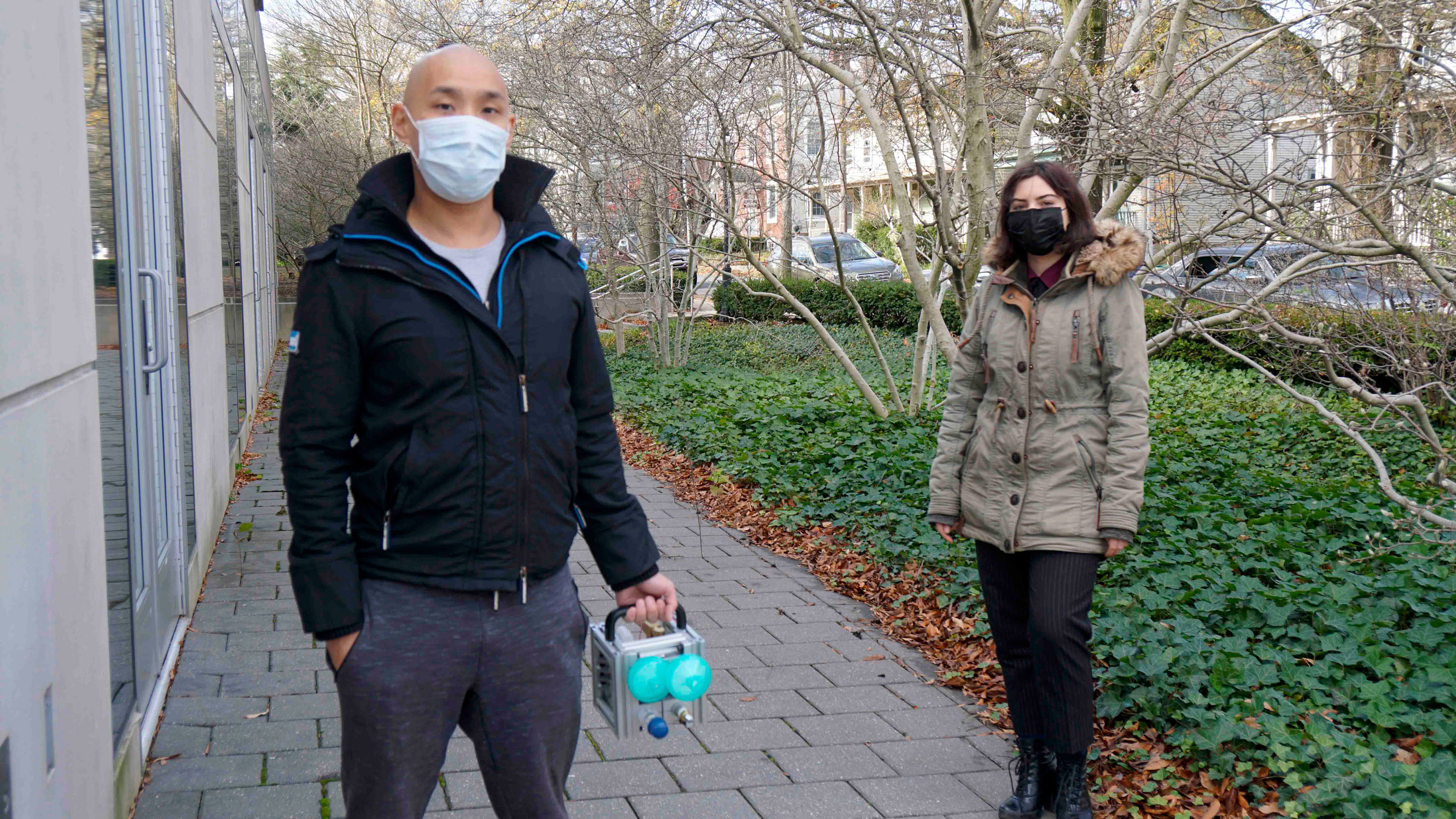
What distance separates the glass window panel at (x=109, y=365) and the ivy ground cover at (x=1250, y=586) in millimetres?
3321

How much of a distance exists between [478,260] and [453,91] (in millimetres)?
331

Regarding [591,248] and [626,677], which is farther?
[591,248]

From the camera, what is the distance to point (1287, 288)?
24.4ft

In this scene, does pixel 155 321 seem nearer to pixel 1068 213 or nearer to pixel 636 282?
pixel 1068 213

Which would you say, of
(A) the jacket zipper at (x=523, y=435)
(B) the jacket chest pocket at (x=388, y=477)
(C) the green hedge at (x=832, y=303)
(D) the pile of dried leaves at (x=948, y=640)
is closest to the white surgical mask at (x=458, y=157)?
(A) the jacket zipper at (x=523, y=435)

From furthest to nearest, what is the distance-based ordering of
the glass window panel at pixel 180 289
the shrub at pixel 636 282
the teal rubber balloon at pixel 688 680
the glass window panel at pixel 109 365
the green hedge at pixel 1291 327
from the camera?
the shrub at pixel 636 282
the green hedge at pixel 1291 327
the glass window panel at pixel 180 289
the glass window panel at pixel 109 365
the teal rubber balloon at pixel 688 680

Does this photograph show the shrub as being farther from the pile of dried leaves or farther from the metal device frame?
the metal device frame

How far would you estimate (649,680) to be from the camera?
2.39m

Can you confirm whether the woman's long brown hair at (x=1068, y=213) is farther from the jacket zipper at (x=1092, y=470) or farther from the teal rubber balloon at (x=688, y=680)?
the teal rubber balloon at (x=688, y=680)

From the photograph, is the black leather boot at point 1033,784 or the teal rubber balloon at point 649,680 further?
the black leather boot at point 1033,784

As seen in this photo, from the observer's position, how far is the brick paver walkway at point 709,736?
3.77m

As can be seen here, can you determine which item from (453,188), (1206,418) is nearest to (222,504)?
(453,188)

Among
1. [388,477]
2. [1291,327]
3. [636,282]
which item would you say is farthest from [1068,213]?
[636,282]

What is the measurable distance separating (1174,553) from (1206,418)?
5.00 metres
